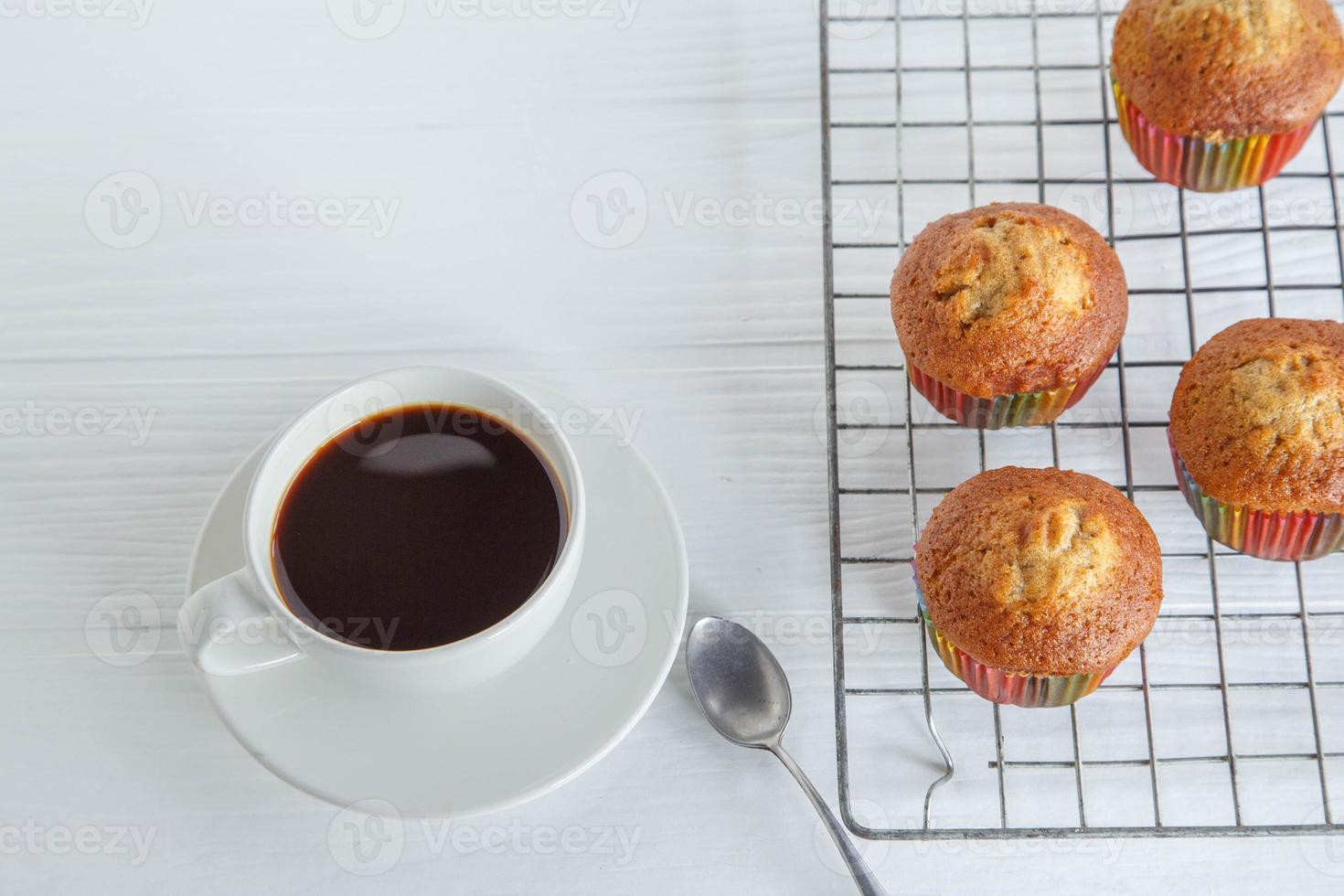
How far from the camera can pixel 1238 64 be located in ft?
4.55

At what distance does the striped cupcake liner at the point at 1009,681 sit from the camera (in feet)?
4.10

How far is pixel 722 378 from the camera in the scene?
1512 mm

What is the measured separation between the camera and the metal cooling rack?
127 centimetres

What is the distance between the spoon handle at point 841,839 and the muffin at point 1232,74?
3.17 feet
